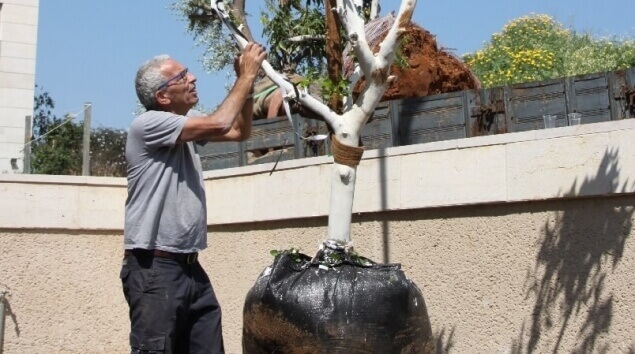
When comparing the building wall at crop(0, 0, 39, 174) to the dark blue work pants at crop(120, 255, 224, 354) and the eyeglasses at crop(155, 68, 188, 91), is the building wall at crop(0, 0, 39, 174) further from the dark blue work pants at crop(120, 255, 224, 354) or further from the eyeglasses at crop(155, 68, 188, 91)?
the dark blue work pants at crop(120, 255, 224, 354)

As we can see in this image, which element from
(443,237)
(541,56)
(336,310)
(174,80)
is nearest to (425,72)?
(443,237)

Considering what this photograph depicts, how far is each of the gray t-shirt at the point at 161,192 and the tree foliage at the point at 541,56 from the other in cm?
862

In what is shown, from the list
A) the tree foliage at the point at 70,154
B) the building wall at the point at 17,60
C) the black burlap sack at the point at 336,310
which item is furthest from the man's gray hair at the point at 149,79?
the building wall at the point at 17,60

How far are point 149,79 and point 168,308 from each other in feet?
3.19

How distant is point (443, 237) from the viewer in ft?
21.7

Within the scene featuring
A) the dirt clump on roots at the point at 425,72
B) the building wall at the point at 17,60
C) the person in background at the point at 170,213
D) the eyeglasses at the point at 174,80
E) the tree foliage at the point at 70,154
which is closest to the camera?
the person in background at the point at 170,213

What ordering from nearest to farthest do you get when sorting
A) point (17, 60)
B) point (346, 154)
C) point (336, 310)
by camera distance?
point (336, 310)
point (346, 154)
point (17, 60)

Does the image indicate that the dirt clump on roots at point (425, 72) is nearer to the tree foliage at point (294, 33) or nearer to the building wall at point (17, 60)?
the tree foliage at point (294, 33)

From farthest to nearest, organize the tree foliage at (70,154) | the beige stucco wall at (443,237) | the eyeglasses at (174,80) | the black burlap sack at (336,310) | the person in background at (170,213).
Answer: the tree foliage at (70,154), the beige stucco wall at (443,237), the black burlap sack at (336,310), the eyeglasses at (174,80), the person in background at (170,213)

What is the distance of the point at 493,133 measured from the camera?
262 inches

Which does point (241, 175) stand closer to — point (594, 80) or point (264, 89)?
point (264, 89)

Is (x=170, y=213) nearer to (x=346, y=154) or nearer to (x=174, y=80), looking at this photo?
(x=174, y=80)

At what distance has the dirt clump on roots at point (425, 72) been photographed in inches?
308

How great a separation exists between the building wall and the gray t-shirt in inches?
501
